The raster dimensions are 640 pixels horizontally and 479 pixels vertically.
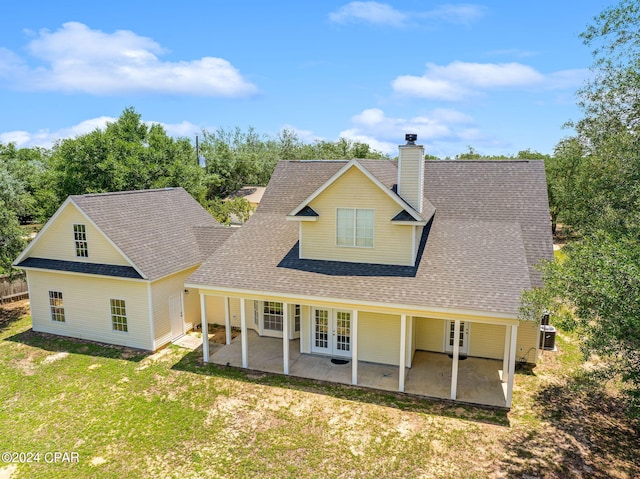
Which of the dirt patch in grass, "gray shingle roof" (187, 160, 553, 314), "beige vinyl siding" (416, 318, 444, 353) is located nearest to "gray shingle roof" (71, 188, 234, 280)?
"gray shingle roof" (187, 160, 553, 314)

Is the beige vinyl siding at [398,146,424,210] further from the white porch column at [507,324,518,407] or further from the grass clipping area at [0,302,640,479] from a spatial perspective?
the grass clipping area at [0,302,640,479]

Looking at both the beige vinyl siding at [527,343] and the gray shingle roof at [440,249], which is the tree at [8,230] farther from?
the beige vinyl siding at [527,343]

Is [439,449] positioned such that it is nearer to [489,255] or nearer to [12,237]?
[489,255]

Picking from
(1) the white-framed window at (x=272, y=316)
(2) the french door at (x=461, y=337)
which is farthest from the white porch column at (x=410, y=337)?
(1) the white-framed window at (x=272, y=316)

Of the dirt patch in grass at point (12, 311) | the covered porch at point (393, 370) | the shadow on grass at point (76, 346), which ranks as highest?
the covered porch at point (393, 370)

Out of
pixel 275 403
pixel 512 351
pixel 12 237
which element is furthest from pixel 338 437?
pixel 12 237

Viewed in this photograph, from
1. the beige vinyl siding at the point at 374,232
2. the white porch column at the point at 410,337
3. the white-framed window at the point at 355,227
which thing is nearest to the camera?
the white porch column at the point at 410,337

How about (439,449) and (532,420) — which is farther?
(532,420)

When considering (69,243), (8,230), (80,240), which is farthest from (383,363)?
(8,230)
